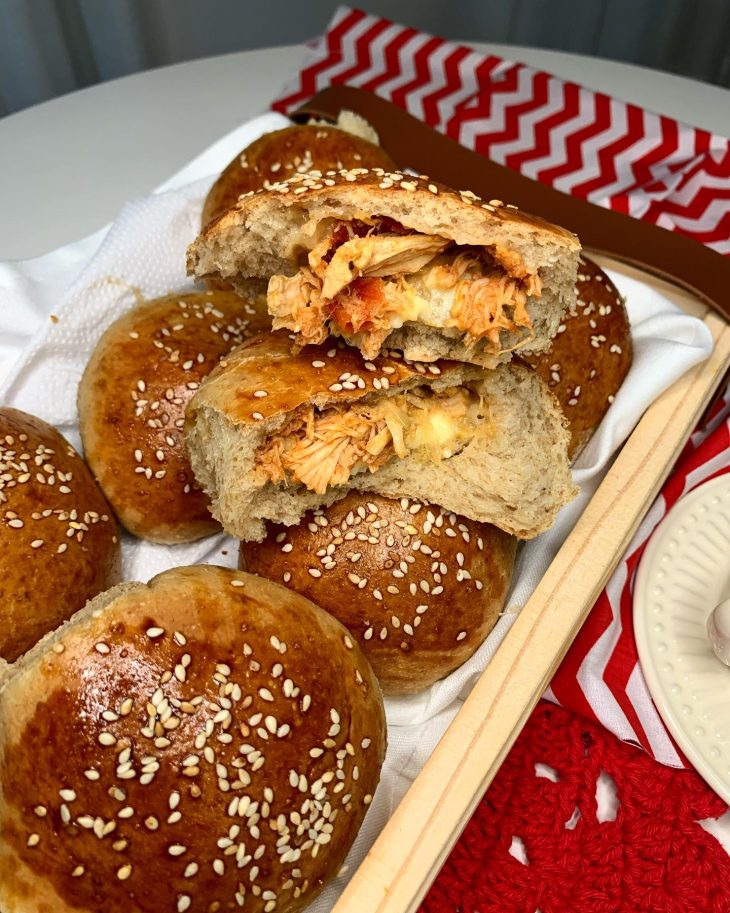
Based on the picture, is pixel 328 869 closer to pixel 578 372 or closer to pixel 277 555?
Result: pixel 277 555

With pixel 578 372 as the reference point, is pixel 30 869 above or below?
below

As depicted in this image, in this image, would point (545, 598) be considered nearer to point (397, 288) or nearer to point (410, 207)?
point (397, 288)

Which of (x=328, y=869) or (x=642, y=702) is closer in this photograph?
(x=328, y=869)

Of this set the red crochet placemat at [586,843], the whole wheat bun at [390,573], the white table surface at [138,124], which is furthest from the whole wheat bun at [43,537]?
the white table surface at [138,124]

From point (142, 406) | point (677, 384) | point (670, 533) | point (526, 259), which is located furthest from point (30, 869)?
point (677, 384)

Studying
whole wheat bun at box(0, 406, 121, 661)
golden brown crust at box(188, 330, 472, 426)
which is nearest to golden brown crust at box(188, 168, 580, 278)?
golden brown crust at box(188, 330, 472, 426)

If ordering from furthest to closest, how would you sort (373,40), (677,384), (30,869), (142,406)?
(373,40) → (677,384) → (142,406) → (30,869)

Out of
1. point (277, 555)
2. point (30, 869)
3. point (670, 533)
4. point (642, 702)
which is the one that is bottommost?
point (642, 702)
